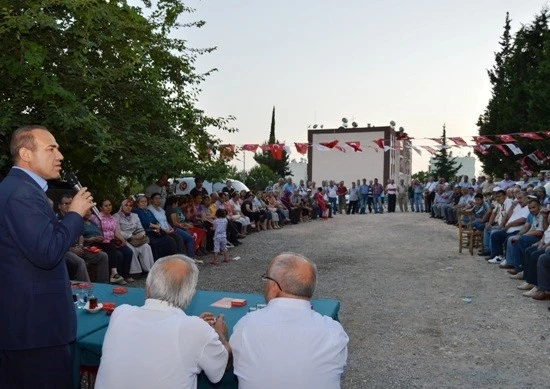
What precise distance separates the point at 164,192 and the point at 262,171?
1175 inches

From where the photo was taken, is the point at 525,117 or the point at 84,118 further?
the point at 525,117

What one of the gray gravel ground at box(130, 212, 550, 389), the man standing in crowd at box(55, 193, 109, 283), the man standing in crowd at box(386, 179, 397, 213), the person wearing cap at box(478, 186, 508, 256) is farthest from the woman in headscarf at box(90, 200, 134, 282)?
the man standing in crowd at box(386, 179, 397, 213)

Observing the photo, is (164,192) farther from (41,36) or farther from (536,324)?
(536,324)

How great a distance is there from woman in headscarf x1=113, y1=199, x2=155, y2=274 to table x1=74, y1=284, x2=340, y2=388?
3.70m

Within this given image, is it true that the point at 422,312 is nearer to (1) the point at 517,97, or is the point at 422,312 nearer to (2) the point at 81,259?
(2) the point at 81,259

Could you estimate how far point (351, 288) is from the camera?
7332mm

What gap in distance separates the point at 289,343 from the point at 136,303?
6.17 feet

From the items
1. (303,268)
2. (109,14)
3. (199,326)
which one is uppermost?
(109,14)

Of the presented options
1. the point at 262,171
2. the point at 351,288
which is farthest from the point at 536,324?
the point at 262,171

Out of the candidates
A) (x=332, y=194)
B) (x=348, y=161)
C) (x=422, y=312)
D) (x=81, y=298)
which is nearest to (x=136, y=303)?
(x=81, y=298)

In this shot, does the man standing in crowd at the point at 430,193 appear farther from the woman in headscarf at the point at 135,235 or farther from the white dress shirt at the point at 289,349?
the white dress shirt at the point at 289,349

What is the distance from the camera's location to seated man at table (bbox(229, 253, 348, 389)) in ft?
6.86

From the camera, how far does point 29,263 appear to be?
2.22m

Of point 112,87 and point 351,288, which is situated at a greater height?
point 112,87
